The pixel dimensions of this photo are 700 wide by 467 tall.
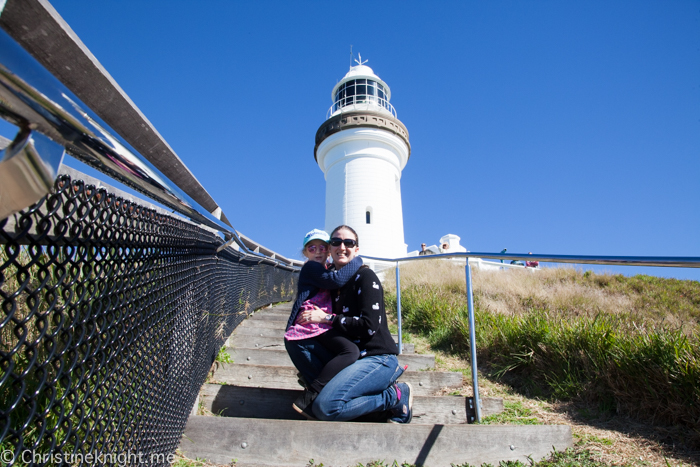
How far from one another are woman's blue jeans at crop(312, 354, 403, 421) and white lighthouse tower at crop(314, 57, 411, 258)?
14.2 meters

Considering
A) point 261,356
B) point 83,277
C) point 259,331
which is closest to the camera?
point 83,277

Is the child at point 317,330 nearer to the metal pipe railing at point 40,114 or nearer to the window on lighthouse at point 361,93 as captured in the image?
the metal pipe railing at point 40,114

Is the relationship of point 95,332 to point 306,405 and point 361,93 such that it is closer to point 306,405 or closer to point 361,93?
point 306,405

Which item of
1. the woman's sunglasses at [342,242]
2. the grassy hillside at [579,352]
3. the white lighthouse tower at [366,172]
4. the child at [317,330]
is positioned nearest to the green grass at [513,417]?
the grassy hillside at [579,352]

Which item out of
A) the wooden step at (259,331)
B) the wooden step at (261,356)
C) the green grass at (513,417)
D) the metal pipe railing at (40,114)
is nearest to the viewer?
the metal pipe railing at (40,114)

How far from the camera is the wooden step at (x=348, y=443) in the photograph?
2.11 meters

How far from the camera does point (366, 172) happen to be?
17594 mm

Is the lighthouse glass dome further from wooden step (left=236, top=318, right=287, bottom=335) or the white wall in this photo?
wooden step (left=236, top=318, right=287, bottom=335)

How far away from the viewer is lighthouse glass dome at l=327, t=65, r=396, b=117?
65.9 ft

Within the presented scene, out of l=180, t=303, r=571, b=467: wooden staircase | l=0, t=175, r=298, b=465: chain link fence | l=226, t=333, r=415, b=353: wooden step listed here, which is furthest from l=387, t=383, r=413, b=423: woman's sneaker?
l=226, t=333, r=415, b=353: wooden step

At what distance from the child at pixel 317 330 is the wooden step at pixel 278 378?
576 mm

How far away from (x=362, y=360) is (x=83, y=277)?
1.69 metres

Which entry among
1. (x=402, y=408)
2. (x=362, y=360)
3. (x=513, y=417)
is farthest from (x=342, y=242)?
(x=513, y=417)

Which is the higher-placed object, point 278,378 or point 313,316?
point 313,316
